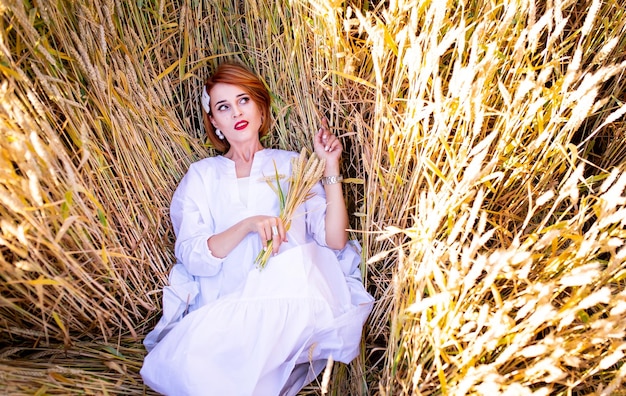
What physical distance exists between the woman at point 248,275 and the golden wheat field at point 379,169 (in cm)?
8

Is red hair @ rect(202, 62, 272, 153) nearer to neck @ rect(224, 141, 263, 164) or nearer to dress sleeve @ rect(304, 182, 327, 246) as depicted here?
neck @ rect(224, 141, 263, 164)

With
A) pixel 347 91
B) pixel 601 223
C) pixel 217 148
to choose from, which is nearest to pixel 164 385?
pixel 217 148

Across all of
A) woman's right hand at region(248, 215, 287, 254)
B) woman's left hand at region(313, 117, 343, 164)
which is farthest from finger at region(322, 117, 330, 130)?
woman's right hand at region(248, 215, 287, 254)

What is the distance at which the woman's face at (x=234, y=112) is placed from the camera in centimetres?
155

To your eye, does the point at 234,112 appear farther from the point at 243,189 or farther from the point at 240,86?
the point at 243,189

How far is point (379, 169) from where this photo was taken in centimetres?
138

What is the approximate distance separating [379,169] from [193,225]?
0.57 meters

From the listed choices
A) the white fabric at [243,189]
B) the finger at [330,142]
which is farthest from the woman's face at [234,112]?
the finger at [330,142]

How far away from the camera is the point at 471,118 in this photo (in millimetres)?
1151

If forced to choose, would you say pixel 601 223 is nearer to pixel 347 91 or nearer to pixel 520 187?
pixel 520 187

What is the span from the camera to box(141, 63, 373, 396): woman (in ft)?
4.11

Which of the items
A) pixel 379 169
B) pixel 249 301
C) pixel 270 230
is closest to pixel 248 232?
pixel 270 230

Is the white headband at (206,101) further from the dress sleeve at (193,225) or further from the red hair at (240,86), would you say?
the dress sleeve at (193,225)

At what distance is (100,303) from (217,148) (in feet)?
2.03
